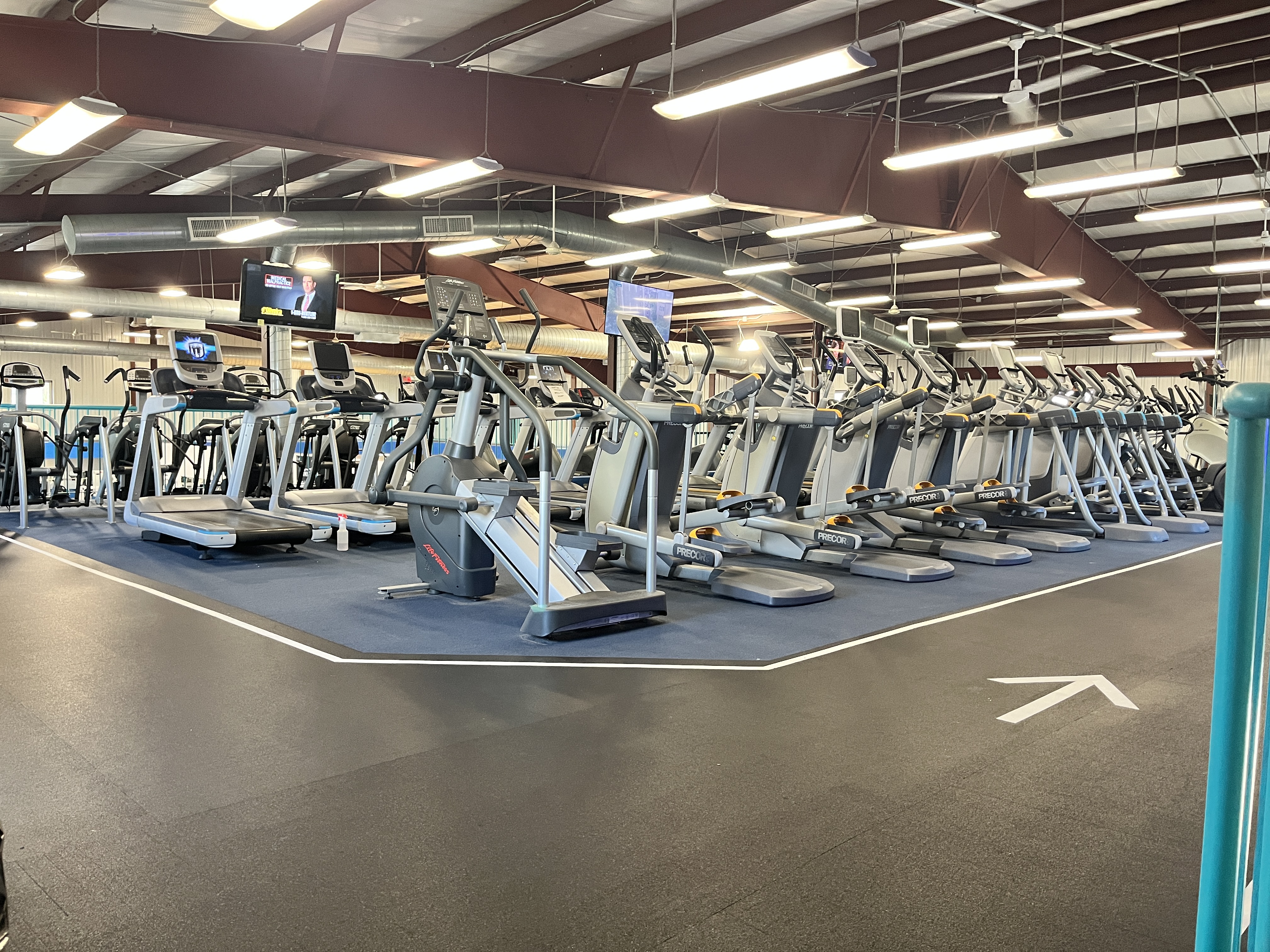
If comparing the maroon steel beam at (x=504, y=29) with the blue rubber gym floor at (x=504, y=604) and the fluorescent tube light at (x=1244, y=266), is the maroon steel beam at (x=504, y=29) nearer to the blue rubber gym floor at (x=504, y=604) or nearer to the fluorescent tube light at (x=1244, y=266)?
the blue rubber gym floor at (x=504, y=604)

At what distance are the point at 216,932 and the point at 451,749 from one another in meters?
1.07

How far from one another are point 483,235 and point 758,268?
4.13 m

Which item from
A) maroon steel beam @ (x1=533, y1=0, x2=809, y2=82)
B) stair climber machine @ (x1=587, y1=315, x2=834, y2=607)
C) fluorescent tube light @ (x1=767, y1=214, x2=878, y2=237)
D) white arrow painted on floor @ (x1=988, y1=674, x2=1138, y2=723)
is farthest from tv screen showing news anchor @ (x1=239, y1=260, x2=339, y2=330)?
white arrow painted on floor @ (x1=988, y1=674, x2=1138, y2=723)

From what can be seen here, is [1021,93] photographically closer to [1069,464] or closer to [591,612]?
[1069,464]

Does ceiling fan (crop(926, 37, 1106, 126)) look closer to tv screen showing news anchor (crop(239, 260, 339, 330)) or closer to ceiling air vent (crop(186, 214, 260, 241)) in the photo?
tv screen showing news anchor (crop(239, 260, 339, 330))

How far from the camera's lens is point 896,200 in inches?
416

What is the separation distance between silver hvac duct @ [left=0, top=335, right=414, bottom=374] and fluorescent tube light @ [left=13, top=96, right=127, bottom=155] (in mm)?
8561

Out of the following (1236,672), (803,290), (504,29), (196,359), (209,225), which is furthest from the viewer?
(803,290)

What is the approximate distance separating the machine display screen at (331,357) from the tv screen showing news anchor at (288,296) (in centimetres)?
250

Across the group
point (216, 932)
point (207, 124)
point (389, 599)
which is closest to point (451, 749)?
point (216, 932)

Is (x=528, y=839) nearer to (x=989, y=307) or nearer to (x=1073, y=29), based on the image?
(x=1073, y=29)

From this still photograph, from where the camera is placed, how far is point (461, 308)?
496 cm

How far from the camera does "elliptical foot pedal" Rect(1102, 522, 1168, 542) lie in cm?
832

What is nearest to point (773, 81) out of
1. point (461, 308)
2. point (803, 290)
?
point (461, 308)
